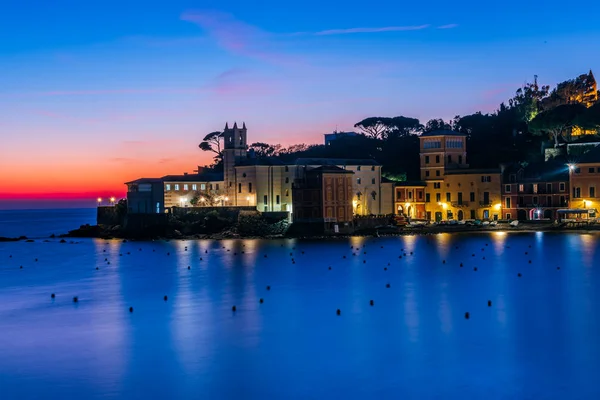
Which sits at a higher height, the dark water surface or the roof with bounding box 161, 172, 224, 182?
the roof with bounding box 161, 172, 224, 182

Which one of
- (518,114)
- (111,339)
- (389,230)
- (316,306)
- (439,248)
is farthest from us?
(518,114)

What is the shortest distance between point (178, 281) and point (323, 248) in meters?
23.0

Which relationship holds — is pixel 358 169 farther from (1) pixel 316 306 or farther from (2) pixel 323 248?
(1) pixel 316 306

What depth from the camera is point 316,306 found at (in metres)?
42.3

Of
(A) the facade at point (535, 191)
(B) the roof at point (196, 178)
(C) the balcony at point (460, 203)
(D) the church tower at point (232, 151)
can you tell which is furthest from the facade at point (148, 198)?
(A) the facade at point (535, 191)

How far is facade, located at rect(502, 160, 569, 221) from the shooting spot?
86688mm

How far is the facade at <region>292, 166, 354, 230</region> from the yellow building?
1427cm

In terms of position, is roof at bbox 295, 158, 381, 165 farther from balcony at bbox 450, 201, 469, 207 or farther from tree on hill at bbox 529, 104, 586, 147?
tree on hill at bbox 529, 104, 586, 147

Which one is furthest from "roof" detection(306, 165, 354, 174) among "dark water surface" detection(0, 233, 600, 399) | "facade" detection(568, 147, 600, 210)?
"facade" detection(568, 147, 600, 210)

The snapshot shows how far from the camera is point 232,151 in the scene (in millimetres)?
90750

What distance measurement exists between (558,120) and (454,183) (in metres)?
16.3

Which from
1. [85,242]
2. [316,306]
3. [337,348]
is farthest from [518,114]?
[337,348]

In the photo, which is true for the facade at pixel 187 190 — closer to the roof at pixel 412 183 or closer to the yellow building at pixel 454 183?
the roof at pixel 412 183

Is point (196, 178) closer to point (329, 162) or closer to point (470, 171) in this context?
point (329, 162)
